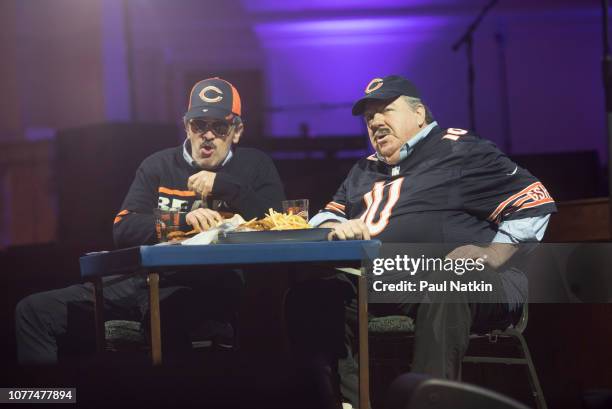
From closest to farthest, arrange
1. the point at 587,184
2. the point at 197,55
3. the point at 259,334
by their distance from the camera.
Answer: the point at 259,334 → the point at 587,184 → the point at 197,55

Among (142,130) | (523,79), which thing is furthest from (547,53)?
(142,130)

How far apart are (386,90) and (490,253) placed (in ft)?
→ 2.34

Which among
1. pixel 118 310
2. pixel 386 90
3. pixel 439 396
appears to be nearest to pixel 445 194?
pixel 386 90

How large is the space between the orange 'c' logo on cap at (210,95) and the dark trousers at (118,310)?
2.14 ft

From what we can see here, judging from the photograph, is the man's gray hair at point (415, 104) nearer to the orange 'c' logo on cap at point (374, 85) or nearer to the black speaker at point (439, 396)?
the orange 'c' logo on cap at point (374, 85)

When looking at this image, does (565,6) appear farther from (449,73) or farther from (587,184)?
(587,184)

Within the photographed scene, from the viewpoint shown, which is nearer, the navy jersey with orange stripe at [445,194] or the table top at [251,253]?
the table top at [251,253]

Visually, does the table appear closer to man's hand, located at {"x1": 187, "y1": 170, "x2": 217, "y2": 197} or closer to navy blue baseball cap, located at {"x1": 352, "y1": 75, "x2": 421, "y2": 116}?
man's hand, located at {"x1": 187, "y1": 170, "x2": 217, "y2": 197}

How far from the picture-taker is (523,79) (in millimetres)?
9297

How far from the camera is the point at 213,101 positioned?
109 inches

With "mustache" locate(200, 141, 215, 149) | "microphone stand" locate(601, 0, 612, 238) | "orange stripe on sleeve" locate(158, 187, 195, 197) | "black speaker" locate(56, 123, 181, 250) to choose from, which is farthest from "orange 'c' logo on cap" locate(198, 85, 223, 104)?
"microphone stand" locate(601, 0, 612, 238)

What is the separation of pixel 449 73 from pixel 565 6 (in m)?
1.81

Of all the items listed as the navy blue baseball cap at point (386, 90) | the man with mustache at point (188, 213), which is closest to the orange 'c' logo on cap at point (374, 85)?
the navy blue baseball cap at point (386, 90)

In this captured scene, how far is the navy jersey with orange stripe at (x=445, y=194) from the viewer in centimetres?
248
